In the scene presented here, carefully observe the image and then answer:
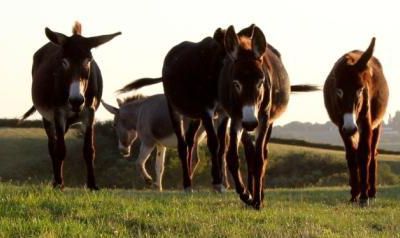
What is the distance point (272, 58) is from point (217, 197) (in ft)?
7.66

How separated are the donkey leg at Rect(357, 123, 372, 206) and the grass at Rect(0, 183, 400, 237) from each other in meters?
1.22

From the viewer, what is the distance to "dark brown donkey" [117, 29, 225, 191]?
42.1 feet

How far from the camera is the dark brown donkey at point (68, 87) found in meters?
12.0

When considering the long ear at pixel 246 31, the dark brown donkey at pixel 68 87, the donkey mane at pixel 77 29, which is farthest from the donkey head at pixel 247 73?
the donkey mane at pixel 77 29

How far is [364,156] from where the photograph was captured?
12.7 meters

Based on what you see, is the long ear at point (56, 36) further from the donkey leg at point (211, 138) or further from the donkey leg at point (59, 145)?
the donkey leg at point (211, 138)

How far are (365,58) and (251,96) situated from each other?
3.40 metres

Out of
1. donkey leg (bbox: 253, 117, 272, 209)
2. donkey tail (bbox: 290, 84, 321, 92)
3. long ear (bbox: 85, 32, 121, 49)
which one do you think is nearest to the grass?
donkey leg (bbox: 253, 117, 272, 209)

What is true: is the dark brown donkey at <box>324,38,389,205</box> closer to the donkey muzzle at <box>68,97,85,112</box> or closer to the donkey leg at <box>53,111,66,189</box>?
the donkey muzzle at <box>68,97,85,112</box>

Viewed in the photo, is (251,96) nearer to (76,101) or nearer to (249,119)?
(249,119)

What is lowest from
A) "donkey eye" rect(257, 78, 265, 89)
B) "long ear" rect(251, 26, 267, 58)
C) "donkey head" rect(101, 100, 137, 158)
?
"donkey head" rect(101, 100, 137, 158)

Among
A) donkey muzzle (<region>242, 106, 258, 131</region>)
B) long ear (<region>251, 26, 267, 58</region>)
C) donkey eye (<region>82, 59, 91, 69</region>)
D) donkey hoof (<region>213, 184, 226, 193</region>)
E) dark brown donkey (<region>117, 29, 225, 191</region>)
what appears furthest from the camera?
donkey hoof (<region>213, 184, 226, 193</region>)

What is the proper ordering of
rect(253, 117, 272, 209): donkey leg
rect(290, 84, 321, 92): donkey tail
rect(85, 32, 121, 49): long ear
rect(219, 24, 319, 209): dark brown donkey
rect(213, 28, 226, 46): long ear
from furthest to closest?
rect(290, 84, 321, 92): donkey tail → rect(213, 28, 226, 46): long ear → rect(85, 32, 121, 49): long ear → rect(253, 117, 272, 209): donkey leg → rect(219, 24, 319, 209): dark brown donkey

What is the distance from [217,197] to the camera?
40.1ft
